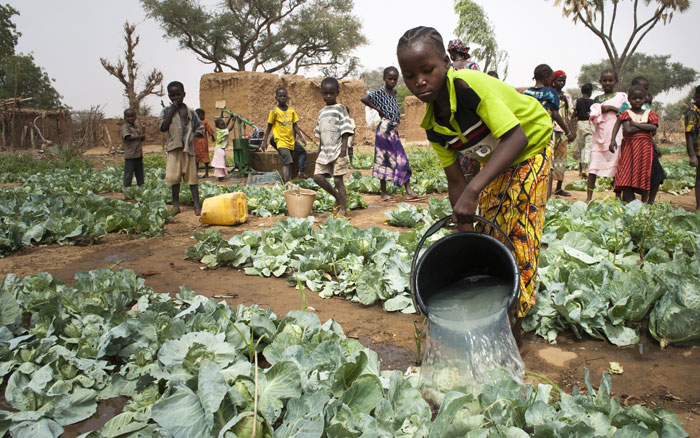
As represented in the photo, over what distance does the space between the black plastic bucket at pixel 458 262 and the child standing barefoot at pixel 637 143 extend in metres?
3.62

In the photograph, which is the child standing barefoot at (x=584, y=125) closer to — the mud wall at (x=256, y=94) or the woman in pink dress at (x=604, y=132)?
the woman in pink dress at (x=604, y=132)

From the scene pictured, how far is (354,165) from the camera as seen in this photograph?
38.9 feet

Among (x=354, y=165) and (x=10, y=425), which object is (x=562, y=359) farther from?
(x=354, y=165)

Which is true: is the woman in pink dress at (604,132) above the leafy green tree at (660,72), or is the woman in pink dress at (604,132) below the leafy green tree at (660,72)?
below

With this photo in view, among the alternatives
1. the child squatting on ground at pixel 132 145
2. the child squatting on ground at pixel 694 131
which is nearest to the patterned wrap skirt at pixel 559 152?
the child squatting on ground at pixel 694 131

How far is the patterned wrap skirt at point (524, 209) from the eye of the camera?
6.75ft

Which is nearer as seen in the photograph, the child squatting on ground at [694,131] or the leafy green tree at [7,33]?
the child squatting on ground at [694,131]

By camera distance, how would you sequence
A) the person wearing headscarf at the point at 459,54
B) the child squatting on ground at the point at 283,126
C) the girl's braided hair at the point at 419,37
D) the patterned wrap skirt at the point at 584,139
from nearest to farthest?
the girl's braided hair at the point at 419,37 < the person wearing headscarf at the point at 459,54 < the child squatting on ground at the point at 283,126 < the patterned wrap skirt at the point at 584,139

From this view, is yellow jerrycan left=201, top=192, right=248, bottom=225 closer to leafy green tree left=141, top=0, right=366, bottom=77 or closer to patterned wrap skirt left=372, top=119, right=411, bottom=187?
patterned wrap skirt left=372, top=119, right=411, bottom=187

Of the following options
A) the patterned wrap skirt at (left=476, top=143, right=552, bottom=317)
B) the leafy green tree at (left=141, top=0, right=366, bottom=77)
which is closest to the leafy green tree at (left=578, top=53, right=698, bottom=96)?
the leafy green tree at (left=141, top=0, right=366, bottom=77)

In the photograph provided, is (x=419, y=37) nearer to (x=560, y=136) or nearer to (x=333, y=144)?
(x=333, y=144)

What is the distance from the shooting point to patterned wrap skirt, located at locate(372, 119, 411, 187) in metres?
6.33

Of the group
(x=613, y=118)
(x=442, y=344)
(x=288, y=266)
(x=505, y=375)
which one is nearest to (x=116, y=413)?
(x=442, y=344)

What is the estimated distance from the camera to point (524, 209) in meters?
2.07
